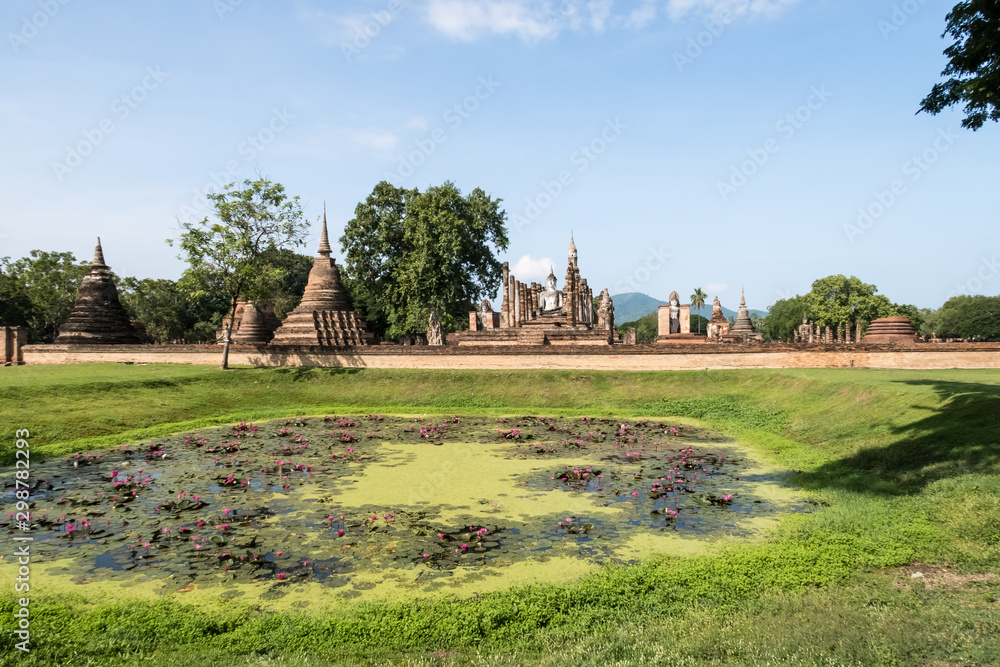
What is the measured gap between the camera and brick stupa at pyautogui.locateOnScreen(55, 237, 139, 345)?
107 feet

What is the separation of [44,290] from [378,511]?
51.1 meters

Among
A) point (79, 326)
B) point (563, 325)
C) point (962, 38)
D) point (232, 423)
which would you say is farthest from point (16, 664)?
point (79, 326)

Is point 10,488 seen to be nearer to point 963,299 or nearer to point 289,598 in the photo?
→ point 289,598

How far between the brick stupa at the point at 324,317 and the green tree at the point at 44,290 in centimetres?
2580

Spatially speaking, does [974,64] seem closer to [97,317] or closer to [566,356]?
[566,356]

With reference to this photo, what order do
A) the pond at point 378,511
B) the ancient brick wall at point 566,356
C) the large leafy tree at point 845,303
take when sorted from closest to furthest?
the pond at point 378,511 < the ancient brick wall at point 566,356 < the large leafy tree at point 845,303

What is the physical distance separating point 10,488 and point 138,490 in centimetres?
249

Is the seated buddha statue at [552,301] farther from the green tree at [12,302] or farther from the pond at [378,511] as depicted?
the green tree at [12,302]

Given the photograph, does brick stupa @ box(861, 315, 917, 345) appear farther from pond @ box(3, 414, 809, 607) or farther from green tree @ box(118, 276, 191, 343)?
green tree @ box(118, 276, 191, 343)

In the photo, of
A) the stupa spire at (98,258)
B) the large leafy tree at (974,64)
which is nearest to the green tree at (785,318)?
the large leafy tree at (974,64)

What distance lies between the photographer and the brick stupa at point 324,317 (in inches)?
1310

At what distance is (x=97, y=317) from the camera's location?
3312cm

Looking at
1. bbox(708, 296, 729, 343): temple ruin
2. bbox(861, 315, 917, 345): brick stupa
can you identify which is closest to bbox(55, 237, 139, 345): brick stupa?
bbox(708, 296, 729, 343): temple ruin

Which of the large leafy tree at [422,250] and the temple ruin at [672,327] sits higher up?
the large leafy tree at [422,250]
